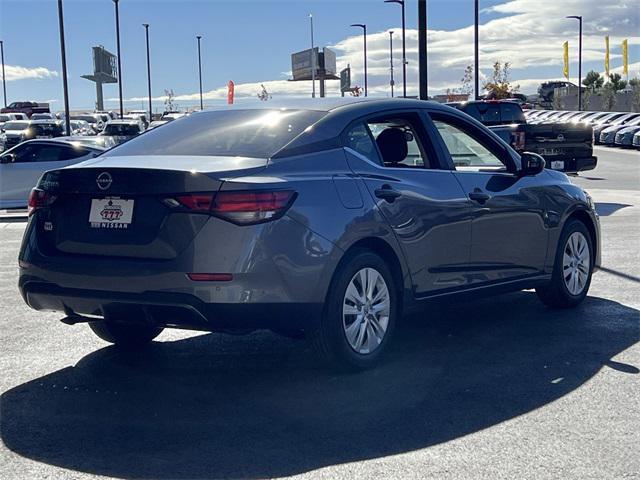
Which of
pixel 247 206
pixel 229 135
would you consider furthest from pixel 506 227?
pixel 247 206

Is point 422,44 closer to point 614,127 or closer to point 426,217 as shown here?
point 426,217

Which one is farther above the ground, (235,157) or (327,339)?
(235,157)

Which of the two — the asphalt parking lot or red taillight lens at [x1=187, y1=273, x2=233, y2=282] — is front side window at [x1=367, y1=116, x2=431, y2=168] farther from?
red taillight lens at [x1=187, y1=273, x2=233, y2=282]

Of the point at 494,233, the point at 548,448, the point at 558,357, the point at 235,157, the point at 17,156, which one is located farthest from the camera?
the point at 17,156

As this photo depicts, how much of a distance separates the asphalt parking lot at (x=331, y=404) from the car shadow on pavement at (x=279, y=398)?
1 centimetres

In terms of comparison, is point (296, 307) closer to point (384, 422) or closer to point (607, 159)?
point (384, 422)

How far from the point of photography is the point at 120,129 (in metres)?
42.8

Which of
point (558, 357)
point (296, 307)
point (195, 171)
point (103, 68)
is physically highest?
point (103, 68)

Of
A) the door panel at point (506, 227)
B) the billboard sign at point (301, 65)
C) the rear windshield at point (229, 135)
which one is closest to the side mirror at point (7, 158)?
the rear windshield at point (229, 135)

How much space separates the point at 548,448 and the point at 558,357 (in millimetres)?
1858

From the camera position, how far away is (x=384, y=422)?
4.83m

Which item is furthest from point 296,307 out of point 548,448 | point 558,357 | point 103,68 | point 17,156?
point 103,68

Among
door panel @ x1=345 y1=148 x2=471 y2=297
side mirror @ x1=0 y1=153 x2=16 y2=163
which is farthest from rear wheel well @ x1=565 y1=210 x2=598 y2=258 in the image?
side mirror @ x1=0 y1=153 x2=16 y2=163

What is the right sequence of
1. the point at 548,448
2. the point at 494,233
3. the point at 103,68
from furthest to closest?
the point at 103,68 → the point at 494,233 → the point at 548,448
